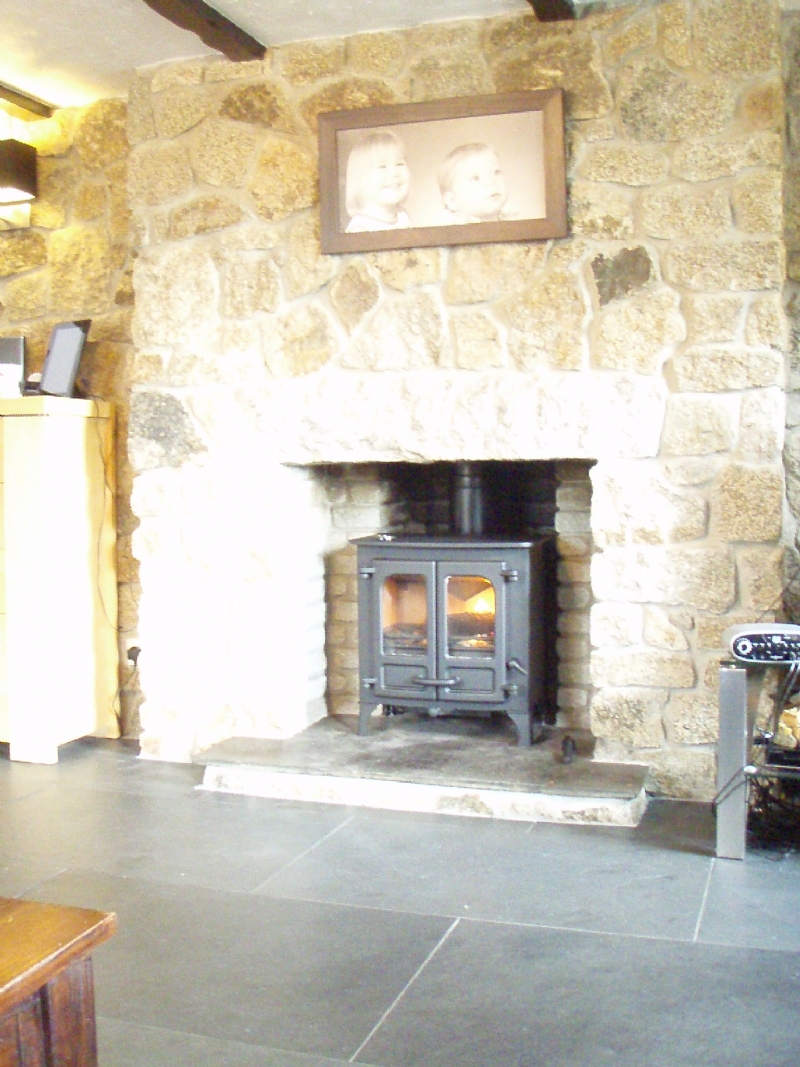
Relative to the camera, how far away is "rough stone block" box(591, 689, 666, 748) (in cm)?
317

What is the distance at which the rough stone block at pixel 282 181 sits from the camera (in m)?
3.38

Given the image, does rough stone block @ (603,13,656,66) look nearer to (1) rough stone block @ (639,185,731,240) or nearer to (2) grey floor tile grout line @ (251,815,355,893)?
(1) rough stone block @ (639,185,731,240)

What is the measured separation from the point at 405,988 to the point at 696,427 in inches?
68.6

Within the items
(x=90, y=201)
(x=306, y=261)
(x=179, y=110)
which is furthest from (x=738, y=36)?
(x=90, y=201)

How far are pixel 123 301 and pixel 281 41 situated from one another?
3.73ft

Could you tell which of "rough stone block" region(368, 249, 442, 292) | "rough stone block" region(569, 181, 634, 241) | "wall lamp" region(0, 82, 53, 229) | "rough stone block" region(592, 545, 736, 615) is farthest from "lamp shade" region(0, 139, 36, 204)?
"rough stone block" region(592, 545, 736, 615)

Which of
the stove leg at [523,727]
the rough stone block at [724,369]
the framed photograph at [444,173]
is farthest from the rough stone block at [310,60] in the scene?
the stove leg at [523,727]

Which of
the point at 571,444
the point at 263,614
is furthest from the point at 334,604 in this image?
the point at 571,444

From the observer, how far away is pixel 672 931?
2305 mm

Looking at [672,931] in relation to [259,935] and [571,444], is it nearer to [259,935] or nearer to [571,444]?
[259,935]

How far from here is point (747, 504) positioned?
9.99 ft

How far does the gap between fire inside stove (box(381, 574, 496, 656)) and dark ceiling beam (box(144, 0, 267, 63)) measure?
5.58 feet

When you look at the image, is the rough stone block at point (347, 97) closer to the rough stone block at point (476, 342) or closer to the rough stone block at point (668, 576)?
the rough stone block at point (476, 342)

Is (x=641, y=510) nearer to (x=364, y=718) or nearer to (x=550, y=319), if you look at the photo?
(x=550, y=319)
